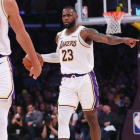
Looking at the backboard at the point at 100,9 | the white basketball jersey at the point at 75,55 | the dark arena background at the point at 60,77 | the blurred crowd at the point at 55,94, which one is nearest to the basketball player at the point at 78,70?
the white basketball jersey at the point at 75,55

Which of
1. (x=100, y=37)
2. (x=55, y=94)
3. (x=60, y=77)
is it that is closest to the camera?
(x=100, y=37)

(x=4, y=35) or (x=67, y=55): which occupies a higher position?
(x=4, y=35)

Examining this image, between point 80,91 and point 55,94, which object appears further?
point 55,94

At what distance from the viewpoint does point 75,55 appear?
24.7 ft

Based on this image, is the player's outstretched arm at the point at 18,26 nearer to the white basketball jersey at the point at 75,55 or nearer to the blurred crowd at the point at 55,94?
the white basketball jersey at the point at 75,55

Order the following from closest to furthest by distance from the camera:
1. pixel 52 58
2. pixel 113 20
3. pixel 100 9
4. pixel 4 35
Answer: pixel 4 35
pixel 52 58
pixel 113 20
pixel 100 9

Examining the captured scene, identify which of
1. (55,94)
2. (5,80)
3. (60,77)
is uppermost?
(5,80)

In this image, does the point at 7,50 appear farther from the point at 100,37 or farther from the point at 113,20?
the point at 113,20

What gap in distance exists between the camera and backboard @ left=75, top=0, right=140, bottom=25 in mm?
10891

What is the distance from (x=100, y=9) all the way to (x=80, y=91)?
428 cm

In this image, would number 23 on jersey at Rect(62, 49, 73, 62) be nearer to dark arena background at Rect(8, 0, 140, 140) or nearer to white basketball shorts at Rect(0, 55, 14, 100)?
white basketball shorts at Rect(0, 55, 14, 100)

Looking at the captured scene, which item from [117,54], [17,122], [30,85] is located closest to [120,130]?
[17,122]

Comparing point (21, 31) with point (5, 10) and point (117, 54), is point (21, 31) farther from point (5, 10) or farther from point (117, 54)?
point (117, 54)

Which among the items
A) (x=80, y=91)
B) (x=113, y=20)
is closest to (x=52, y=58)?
(x=80, y=91)
